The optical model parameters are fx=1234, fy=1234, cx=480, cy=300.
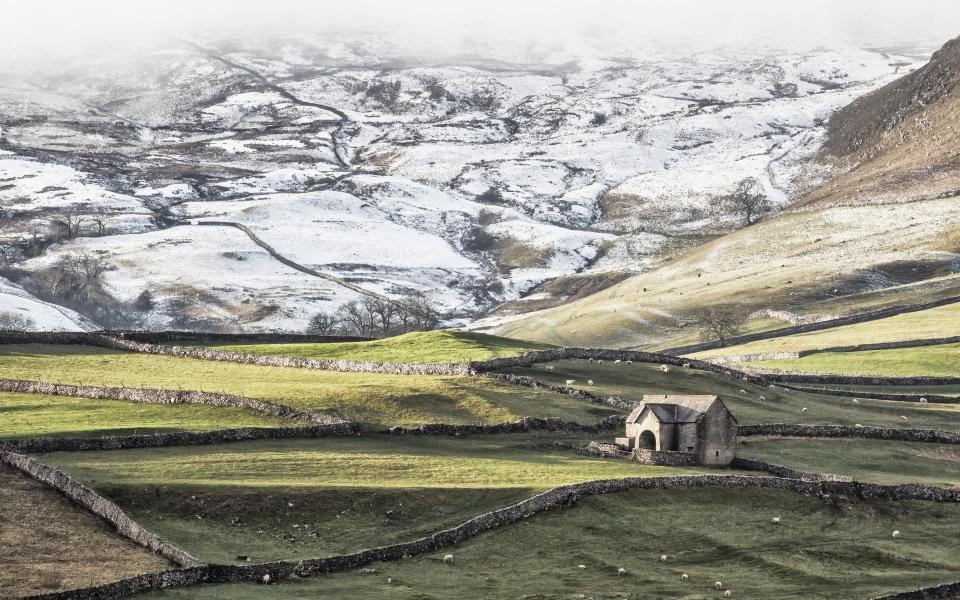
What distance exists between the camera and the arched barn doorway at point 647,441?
2721 inches

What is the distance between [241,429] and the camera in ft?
205

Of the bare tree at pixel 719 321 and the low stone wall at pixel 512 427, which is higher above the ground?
the bare tree at pixel 719 321

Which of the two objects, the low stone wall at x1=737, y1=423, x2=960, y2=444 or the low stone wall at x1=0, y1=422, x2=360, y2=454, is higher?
the low stone wall at x1=0, y1=422, x2=360, y2=454

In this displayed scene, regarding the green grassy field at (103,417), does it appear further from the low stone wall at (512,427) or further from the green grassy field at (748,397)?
the green grassy field at (748,397)

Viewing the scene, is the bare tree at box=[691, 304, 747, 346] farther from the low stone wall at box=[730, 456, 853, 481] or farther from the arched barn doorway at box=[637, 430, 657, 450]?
the low stone wall at box=[730, 456, 853, 481]

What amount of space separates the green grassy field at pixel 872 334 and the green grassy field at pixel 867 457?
40466 mm

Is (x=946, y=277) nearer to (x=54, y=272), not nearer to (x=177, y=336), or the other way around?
(x=177, y=336)

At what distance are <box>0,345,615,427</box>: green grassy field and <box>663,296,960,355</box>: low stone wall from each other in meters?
54.7

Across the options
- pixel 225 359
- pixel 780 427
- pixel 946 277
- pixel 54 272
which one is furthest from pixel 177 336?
pixel 54 272

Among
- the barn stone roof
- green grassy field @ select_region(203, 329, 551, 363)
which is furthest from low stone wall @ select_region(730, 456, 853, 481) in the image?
green grassy field @ select_region(203, 329, 551, 363)

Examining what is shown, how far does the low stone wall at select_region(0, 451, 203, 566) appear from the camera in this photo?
41.1 meters

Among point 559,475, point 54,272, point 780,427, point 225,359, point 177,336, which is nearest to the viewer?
point 559,475

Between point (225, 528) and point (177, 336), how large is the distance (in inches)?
2264

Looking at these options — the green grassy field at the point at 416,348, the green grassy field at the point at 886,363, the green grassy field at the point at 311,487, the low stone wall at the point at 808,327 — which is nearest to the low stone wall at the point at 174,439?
the green grassy field at the point at 311,487
